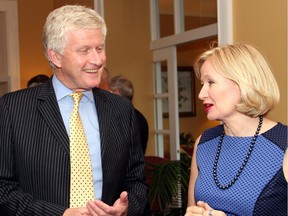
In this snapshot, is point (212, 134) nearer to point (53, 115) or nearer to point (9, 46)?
point (53, 115)

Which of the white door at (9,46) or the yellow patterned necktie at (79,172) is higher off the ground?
the white door at (9,46)

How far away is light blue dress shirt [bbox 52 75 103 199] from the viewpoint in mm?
1901

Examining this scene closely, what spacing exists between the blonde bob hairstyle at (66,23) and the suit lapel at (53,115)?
0.65 ft

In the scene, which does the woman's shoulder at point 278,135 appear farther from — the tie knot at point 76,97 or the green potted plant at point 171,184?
the green potted plant at point 171,184

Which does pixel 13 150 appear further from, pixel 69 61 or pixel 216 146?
pixel 216 146

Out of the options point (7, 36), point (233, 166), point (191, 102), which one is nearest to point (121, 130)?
point (233, 166)

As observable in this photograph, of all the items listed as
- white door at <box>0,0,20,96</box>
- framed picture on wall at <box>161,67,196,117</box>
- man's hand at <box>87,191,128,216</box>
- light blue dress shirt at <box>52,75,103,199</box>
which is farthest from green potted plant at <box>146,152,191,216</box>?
framed picture on wall at <box>161,67,196,117</box>

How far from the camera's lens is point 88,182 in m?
1.85

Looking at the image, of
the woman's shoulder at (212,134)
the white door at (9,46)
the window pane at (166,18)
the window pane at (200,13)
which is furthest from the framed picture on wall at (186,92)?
the woman's shoulder at (212,134)

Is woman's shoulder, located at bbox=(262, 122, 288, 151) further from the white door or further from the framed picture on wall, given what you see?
the framed picture on wall

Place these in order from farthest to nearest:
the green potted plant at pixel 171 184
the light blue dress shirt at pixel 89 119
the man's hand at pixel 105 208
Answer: the green potted plant at pixel 171 184
the light blue dress shirt at pixel 89 119
the man's hand at pixel 105 208

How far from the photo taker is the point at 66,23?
6.15 feet

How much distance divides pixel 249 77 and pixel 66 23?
78cm

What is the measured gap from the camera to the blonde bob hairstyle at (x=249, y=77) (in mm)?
1772
